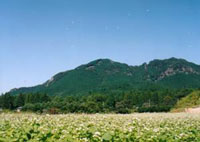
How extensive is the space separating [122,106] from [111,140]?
137278 mm

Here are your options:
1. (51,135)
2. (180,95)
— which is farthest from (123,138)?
(180,95)

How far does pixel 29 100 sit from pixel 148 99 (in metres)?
57.1

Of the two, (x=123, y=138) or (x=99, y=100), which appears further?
(x=99, y=100)

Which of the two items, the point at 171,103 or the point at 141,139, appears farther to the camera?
the point at 171,103

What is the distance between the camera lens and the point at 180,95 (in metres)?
167

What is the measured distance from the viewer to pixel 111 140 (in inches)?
342

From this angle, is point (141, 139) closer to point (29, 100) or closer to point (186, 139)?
point (186, 139)

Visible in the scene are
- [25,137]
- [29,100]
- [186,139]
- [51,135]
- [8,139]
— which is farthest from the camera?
[29,100]

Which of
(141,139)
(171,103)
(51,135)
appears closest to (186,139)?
(141,139)

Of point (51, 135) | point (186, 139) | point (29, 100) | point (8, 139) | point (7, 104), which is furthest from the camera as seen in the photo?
point (29, 100)

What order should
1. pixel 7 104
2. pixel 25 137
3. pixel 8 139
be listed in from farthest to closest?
pixel 7 104, pixel 25 137, pixel 8 139

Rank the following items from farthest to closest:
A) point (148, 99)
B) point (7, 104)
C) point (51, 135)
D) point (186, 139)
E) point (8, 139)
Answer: point (148, 99) < point (7, 104) < point (186, 139) < point (51, 135) < point (8, 139)

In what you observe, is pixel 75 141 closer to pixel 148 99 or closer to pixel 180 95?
pixel 148 99

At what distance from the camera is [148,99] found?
157875 mm
